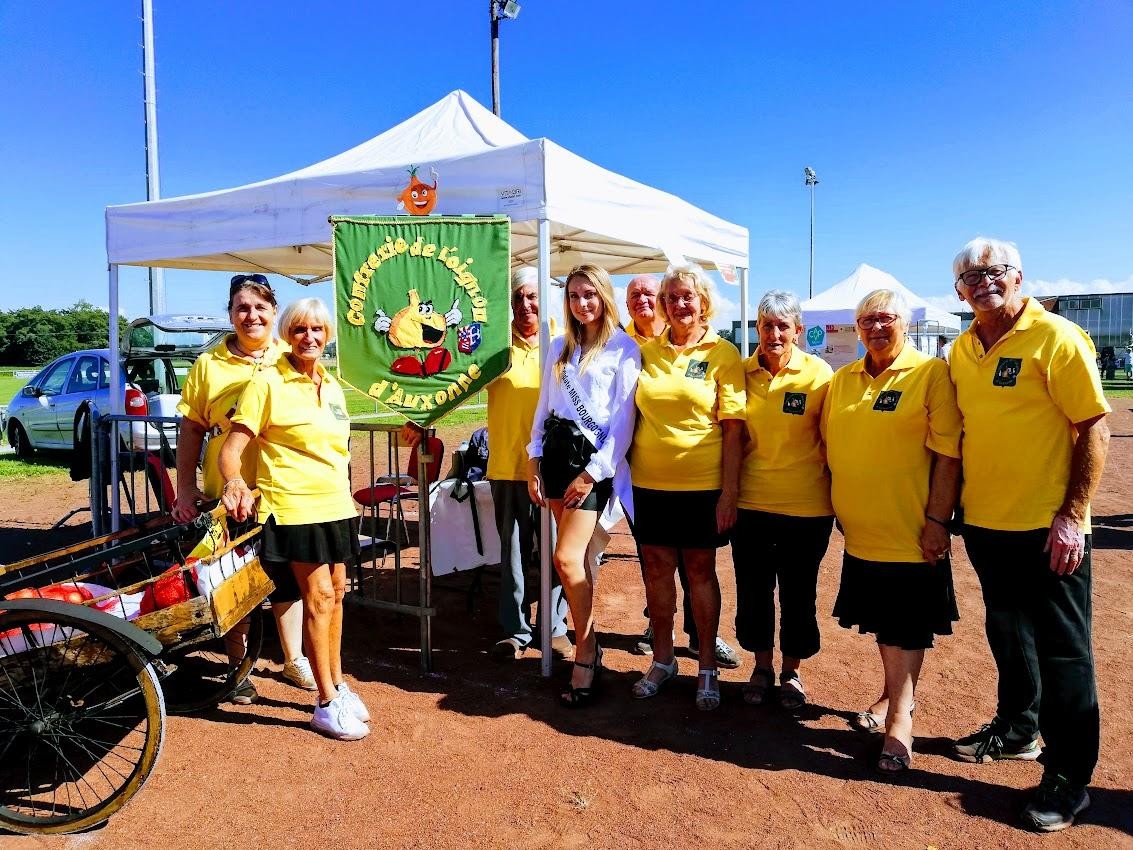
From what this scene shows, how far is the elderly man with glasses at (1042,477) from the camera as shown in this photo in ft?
8.32

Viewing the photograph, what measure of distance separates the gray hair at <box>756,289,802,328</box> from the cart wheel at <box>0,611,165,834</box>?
2756 mm

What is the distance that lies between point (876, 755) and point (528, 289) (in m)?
2.80

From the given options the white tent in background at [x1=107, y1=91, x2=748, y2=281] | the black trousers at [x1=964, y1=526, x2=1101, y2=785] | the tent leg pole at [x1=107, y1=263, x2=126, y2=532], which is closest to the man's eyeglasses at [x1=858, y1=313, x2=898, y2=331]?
the black trousers at [x1=964, y1=526, x2=1101, y2=785]

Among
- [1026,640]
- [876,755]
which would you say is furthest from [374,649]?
[1026,640]

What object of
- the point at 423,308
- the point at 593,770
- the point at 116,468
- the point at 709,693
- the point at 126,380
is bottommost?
the point at 593,770

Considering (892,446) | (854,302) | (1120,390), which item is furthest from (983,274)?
(1120,390)

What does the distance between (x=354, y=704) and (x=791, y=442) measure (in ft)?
7.43

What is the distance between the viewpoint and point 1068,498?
101 inches

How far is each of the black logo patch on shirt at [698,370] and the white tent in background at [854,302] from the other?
785 inches

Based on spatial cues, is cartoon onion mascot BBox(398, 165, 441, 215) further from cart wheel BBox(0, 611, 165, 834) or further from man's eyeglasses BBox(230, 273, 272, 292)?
cart wheel BBox(0, 611, 165, 834)

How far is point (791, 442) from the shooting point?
128 inches

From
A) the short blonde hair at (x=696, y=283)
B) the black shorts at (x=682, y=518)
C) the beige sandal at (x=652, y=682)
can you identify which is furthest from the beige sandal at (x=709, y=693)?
the short blonde hair at (x=696, y=283)

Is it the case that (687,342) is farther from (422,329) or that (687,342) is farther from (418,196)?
(418,196)

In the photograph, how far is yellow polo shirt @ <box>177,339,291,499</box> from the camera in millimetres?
3439
